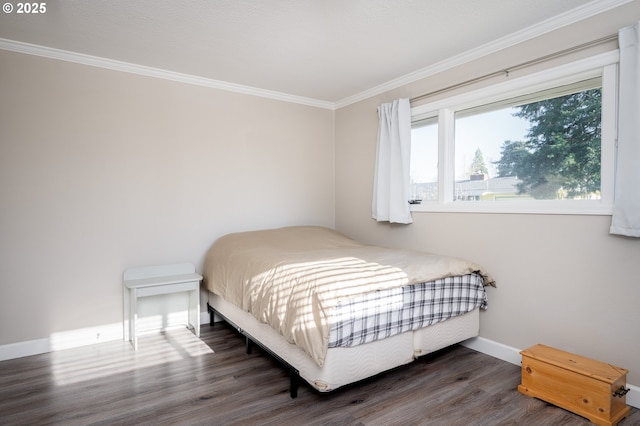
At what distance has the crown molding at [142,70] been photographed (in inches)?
111

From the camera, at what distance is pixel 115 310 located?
3.18 metres

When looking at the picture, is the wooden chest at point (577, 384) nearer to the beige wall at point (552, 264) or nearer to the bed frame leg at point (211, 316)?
the beige wall at point (552, 264)

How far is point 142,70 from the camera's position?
3273mm

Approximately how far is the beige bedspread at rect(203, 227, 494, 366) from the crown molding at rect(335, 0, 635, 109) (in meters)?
1.62

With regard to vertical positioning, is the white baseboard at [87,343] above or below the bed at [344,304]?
below

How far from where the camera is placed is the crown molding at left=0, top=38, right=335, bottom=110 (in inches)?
111

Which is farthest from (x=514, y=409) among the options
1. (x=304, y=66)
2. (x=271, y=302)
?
(x=304, y=66)

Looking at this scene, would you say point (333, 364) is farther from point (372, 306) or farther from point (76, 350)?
point (76, 350)

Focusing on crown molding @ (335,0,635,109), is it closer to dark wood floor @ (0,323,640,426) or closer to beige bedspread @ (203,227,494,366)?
beige bedspread @ (203,227,494,366)

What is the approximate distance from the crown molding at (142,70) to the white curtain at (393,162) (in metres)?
1.10

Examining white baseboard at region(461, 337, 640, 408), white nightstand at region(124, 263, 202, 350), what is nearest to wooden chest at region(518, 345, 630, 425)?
white baseboard at region(461, 337, 640, 408)

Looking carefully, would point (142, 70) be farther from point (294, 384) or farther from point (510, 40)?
point (510, 40)

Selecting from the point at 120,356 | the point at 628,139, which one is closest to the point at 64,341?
the point at 120,356

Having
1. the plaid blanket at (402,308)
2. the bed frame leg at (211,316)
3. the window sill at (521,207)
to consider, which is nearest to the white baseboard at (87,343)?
the plaid blanket at (402,308)
